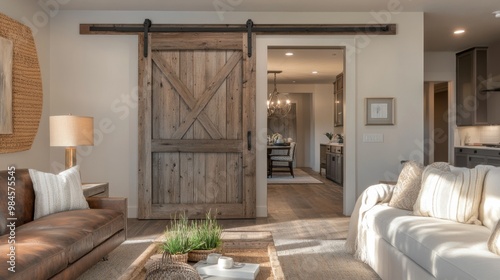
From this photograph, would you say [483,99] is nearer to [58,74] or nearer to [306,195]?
[306,195]

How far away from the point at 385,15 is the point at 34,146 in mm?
4673

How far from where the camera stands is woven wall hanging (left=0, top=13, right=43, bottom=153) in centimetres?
455

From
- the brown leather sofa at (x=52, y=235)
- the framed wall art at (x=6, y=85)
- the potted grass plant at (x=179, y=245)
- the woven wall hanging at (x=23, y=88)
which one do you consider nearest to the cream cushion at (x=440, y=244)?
the potted grass plant at (x=179, y=245)

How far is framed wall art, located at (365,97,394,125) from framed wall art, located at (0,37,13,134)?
13.7 feet

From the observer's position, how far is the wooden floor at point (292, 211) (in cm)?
503

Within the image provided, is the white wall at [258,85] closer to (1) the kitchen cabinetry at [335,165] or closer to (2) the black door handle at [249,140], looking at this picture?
(2) the black door handle at [249,140]

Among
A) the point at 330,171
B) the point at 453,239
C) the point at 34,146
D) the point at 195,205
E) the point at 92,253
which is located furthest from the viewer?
the point at 330,171

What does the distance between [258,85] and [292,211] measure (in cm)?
185

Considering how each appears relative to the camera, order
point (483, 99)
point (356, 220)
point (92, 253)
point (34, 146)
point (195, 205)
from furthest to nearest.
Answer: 1. point (483, 99)
2. point (195, 205)
3. point (34, 146)
4. point (356, 220)
5. point (92, 253)

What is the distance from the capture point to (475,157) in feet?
24.6

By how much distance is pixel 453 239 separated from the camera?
2.43 meters

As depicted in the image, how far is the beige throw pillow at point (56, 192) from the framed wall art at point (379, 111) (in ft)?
12.0

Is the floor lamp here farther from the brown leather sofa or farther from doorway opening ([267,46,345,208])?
doorway opening ([267,46,345,208])

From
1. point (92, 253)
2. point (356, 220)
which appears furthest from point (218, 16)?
point (92, 253)
